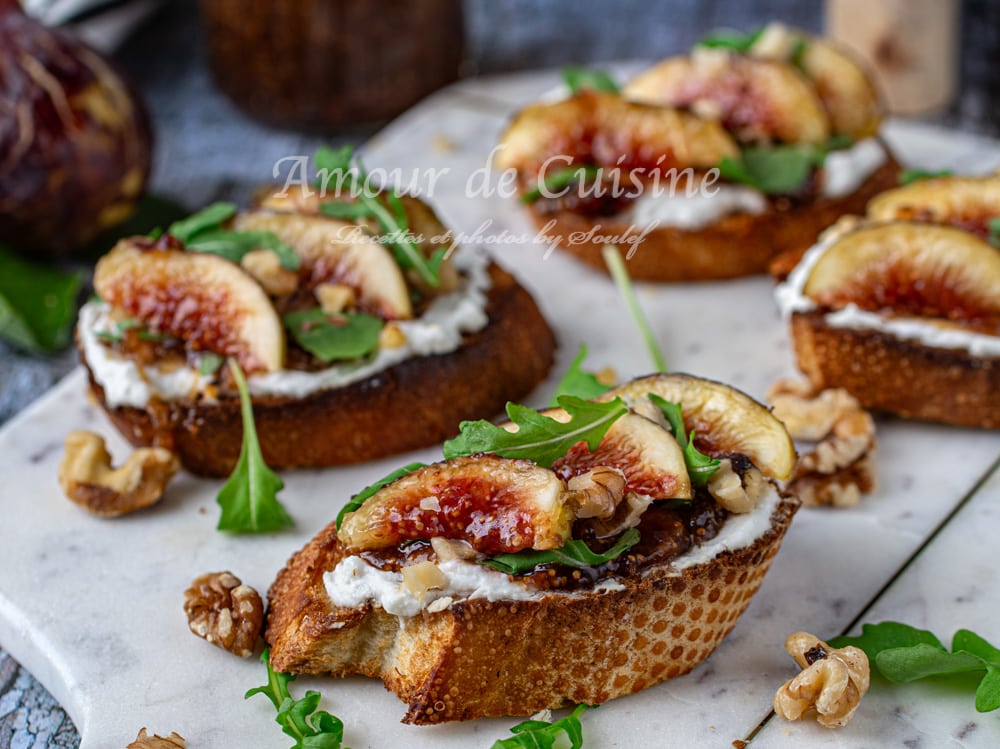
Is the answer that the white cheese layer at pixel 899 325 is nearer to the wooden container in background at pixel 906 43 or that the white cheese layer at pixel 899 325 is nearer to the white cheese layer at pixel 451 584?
the white cheese layer at pixel 451 584

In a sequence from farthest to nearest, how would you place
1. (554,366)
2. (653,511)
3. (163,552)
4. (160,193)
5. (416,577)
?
(160,193), (554,366), (163,552), (653,511), (416,577)

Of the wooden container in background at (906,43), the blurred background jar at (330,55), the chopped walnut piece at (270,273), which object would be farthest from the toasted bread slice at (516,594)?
the wooden container in background at (906,43)

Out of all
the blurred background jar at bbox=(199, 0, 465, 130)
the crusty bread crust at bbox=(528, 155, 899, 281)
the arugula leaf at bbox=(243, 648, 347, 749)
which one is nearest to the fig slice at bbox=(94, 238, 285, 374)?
the arugula leaf at bbox=(243, 648, 347, 749)

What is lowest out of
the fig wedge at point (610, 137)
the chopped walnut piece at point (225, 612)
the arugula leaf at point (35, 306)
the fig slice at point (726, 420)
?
the arugula leaf at point (35, 306)

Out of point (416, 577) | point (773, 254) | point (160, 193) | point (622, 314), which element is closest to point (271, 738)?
point (416, 577)

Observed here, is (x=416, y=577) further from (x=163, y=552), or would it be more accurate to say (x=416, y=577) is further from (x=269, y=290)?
(x=269, y=290)

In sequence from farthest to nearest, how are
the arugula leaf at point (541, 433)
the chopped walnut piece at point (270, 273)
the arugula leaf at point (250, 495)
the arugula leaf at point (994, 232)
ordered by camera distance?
Result: the arugula leaf at point (994, 232) < the chopped walnut piece at point (270, 273) < the arugula leaf at point (250, 495) < the arugula leaf at point (541, 433)

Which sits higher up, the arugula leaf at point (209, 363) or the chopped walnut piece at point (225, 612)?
the arugula leaf at point (209, 363)

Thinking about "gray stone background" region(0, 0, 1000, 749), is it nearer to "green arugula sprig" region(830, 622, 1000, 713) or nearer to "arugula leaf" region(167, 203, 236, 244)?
"arugula leaf" region(167, 203, 236, 244)
